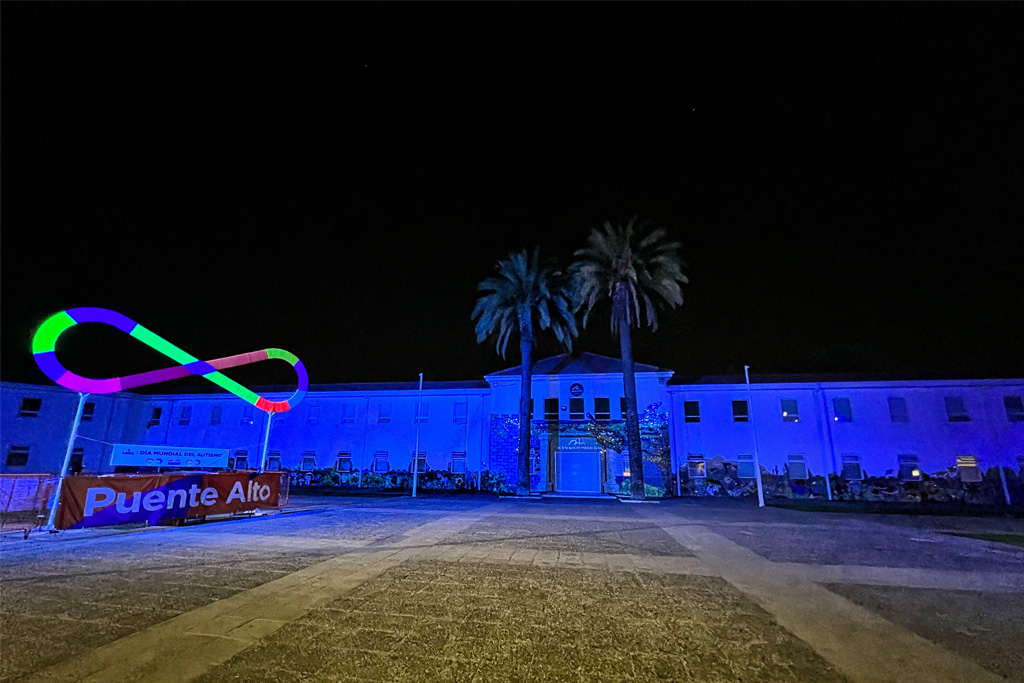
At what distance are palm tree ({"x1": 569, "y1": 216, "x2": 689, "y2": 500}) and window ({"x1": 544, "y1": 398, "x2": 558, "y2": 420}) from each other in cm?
563

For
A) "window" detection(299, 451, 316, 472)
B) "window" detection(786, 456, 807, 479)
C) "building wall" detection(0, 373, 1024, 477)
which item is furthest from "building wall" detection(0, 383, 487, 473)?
"window" detection(786, 456, 807, 479)

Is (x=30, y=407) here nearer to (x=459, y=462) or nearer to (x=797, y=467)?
(x=459, y=462)

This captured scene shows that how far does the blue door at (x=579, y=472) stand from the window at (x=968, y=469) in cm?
2125

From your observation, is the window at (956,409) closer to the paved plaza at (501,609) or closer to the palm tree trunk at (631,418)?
the palm tree trunk at (631,418)

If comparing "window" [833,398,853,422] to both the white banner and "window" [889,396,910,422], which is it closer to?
"window" [889,396,910,422]

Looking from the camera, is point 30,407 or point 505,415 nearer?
point 30,407

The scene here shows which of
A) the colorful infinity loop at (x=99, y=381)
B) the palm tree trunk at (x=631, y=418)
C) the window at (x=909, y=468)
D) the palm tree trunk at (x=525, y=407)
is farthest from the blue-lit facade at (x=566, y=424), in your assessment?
the colorful infinity loop at (x=99, y=381)

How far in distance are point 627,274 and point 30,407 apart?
4094 centimetres

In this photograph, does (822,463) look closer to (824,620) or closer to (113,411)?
(824,620)

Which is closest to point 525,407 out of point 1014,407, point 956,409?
point 956,409

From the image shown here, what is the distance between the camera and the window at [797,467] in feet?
97.8

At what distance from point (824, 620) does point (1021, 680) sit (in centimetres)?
177

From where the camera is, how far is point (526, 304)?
31.3 metres

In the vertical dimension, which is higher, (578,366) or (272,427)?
(578,366)
